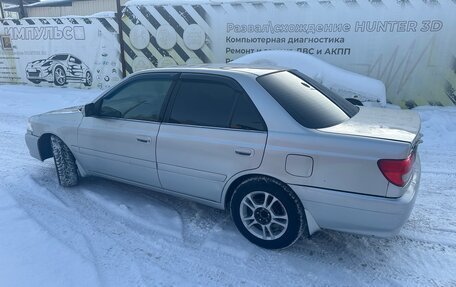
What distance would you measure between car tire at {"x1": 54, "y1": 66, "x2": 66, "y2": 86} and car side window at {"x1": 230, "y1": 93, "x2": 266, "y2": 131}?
34.9ft

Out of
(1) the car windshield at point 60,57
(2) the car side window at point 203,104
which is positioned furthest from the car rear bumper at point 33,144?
(1) the car windshield at point 60,57

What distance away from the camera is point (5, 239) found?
308cm

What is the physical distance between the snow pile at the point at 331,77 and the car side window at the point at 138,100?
4280mm

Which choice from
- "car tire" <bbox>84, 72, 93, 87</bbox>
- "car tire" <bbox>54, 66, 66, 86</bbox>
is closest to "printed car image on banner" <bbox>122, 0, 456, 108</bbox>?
"car tire" <bbox>84, 72, 93, 87</bbox>

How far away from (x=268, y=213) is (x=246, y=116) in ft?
2.88

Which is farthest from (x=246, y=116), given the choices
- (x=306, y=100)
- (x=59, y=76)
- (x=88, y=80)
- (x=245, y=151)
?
(x=59, y=76)

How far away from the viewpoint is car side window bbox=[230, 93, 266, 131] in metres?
2.87

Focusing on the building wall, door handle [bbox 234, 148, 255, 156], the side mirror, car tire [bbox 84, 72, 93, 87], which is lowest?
car tire [bbox 84, 72, 93, 87]

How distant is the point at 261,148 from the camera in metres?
2.80

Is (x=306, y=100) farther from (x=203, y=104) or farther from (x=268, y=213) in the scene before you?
(x=268, y=213)

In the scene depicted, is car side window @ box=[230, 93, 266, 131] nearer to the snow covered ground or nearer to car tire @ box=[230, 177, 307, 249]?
car tire @ box=[230, 177, 307, 249]

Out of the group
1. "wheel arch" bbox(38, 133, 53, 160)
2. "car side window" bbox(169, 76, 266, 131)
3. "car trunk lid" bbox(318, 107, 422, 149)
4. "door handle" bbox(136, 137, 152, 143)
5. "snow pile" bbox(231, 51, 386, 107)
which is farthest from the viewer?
"snow pile" bbox(231, 51, 386, 107)

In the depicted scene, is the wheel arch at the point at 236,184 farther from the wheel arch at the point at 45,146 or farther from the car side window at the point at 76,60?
the car side window at the point at 76,60

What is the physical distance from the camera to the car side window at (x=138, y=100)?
11.3 feet
